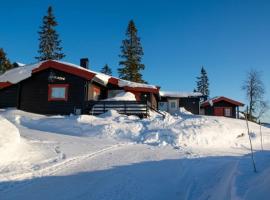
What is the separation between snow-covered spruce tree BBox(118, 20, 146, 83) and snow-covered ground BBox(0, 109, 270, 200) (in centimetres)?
2743

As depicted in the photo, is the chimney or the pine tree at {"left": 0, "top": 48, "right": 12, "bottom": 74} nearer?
the chimney

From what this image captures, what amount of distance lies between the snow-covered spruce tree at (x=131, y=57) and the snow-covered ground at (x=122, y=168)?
90.0 ft

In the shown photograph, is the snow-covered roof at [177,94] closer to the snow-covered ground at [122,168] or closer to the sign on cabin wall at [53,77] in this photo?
the sign on cabin wall at [53,77]

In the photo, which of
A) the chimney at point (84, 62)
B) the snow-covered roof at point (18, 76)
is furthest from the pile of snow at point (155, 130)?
the chimney at point (84, 62)

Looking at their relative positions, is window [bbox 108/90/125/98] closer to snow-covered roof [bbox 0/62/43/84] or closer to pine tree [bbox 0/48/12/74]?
snow-covered roof [bbox 0/62/43/84]

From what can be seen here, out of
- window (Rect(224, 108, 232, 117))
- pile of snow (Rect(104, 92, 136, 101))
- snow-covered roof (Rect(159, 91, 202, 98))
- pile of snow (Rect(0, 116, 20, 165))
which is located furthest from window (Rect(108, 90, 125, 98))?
window (Rect(224, 108, 232, 117))

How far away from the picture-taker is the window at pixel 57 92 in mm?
24172

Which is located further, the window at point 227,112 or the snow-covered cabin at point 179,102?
the window at point 227,112

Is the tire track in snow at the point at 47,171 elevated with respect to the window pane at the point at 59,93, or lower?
lower

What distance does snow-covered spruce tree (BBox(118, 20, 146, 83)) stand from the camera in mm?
44469

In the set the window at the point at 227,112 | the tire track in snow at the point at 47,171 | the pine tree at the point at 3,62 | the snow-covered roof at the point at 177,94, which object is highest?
the pine tree at the point at 3,62

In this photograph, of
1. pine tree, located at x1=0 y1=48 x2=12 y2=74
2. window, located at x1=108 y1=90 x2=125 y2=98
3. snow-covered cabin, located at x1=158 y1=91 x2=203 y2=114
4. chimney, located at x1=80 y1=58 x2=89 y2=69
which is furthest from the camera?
pine tree, located at x1=0 y1=48 x2=12 y2=74

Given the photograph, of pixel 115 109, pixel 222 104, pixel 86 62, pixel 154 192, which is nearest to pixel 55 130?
pixel 115 109

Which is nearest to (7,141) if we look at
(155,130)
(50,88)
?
(155,130)
